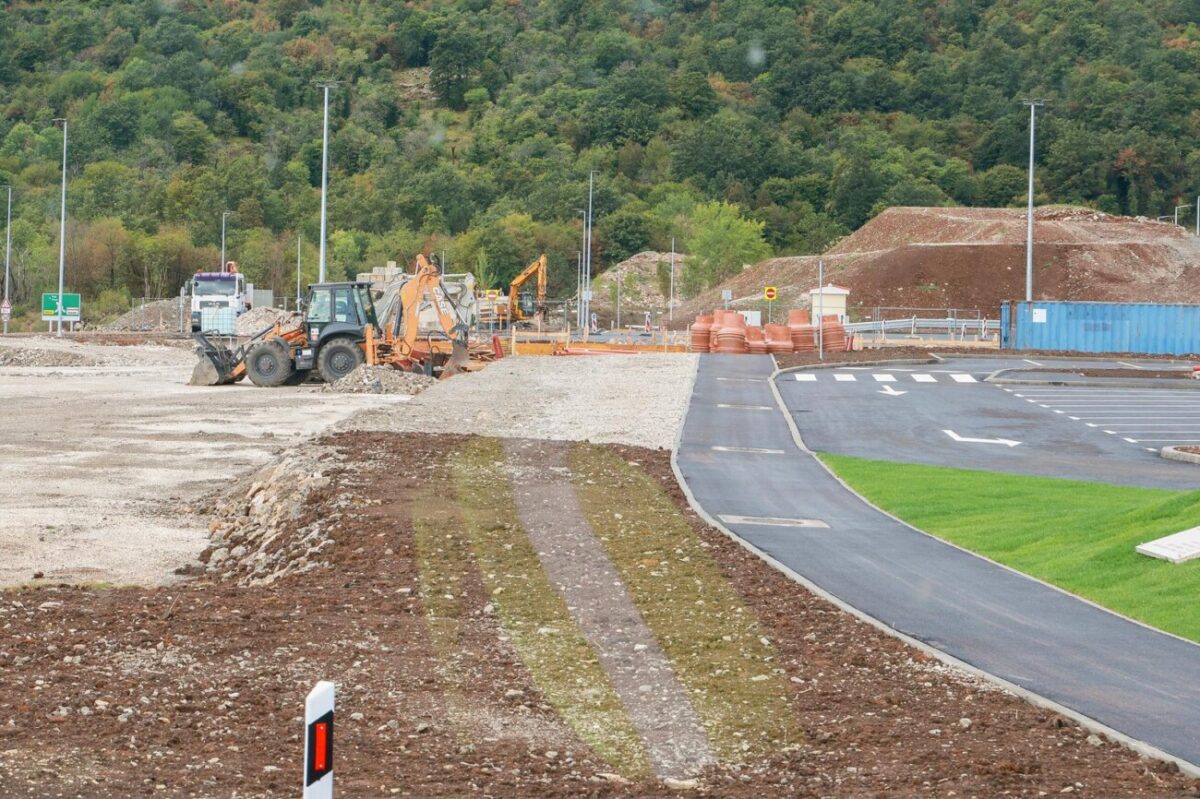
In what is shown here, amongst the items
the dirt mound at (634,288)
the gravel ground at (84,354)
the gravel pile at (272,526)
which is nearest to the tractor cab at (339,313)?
the gravel ground at (84,354)

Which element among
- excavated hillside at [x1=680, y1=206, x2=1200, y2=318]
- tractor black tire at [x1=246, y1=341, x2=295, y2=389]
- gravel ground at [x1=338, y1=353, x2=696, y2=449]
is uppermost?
excavated hillside at [x1=680, y1=206, x2=1200, y2=318]

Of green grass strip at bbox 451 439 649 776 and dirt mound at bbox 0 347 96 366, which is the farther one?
dirt mound at bbox 0 347 96 366

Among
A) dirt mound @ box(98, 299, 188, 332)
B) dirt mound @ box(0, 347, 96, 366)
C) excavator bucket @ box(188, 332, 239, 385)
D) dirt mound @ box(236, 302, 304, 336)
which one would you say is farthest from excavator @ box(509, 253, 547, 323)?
excavator bucket @ box(188, 332, 239, 385)

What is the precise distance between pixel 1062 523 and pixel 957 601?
566cm

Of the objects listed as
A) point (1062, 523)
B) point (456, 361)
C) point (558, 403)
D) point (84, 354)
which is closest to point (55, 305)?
point (84, 354)

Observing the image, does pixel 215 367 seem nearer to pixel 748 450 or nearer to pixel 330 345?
pixel 330 345

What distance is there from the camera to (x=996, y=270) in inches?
3939

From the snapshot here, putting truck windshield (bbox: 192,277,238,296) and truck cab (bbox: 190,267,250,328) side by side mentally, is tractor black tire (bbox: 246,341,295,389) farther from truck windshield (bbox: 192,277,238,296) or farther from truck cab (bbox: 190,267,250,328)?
truck windshield (bbox: 192,277,238,296)

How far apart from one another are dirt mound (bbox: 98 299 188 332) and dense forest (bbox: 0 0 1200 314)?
479 inches

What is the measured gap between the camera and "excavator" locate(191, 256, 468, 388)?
47.8m

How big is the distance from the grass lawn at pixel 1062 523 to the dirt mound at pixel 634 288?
8395 cm

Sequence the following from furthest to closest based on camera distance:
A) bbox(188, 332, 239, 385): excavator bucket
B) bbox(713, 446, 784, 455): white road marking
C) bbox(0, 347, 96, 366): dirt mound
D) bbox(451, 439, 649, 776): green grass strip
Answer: bbox(0, 347, 96, 366): dirt mound < bbox(188, 332, 239, 385): excavator bucket < bbox(713, 446, 784, 455): white road marking < bbox(451, 439, 649, 776): green grass strip

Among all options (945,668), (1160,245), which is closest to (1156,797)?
(945,668)

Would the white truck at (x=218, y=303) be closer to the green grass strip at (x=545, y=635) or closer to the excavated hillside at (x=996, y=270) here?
the excavated hillside at (x=996, y=270)
